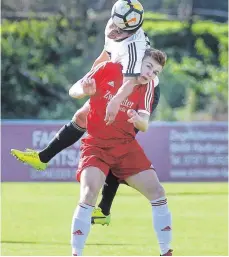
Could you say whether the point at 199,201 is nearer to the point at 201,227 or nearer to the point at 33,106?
the point at 201,227

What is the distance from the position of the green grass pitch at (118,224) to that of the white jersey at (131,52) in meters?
2.57

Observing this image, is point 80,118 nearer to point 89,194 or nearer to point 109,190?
point 109,190

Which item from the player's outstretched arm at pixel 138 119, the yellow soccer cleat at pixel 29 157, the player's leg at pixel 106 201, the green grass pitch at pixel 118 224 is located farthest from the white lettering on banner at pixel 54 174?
the player's outstretched arm at pixel 138 119

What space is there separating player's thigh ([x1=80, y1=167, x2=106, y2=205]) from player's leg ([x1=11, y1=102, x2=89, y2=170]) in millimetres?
697

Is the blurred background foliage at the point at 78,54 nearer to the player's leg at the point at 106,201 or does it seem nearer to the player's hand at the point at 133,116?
the player's leg at the point at 106,201

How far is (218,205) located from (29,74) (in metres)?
17.0

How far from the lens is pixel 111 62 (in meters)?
8.50

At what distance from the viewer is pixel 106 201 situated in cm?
920

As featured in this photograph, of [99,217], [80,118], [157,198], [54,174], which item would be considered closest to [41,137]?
[54,174]

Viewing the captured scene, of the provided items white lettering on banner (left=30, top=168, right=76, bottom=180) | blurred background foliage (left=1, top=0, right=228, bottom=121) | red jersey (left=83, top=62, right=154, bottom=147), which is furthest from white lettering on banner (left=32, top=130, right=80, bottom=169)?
red jersey (left=83, top=62, right=154, bottom=147)

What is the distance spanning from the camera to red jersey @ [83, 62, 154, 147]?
8.41 meters

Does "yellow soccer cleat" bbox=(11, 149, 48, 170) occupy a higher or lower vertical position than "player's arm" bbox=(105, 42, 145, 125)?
lower

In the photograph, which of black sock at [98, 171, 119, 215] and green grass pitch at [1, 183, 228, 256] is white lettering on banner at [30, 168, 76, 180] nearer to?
green grass pitch at [1, 183, 228, 256]

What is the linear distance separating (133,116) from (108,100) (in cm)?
31
